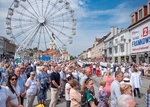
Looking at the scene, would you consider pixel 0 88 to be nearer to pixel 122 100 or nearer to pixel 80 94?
pixel 80 94

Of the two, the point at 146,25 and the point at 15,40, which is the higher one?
the point at 146,25

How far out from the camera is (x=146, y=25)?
113 feet

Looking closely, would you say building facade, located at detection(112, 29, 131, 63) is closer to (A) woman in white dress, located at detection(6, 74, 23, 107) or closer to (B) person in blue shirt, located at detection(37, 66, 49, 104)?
(B) person in blue shirt, located at detection(37, 66, 49, 104)

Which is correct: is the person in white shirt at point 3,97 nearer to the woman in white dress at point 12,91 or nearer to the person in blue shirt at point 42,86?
the woman in white dress at point 12,91

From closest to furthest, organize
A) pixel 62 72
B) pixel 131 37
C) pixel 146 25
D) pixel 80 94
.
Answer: pixel 80 94 < pixel 62 72 < pixel 146 25 < pixel 131 37

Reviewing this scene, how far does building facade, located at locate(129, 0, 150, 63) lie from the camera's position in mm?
34150

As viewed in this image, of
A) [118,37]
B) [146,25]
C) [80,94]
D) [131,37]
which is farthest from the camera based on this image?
[118,37]

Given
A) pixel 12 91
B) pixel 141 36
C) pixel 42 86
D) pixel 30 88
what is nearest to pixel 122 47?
pixel 141 36

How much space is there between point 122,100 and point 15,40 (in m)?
33.4

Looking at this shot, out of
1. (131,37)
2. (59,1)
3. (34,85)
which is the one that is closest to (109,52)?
(131,37)

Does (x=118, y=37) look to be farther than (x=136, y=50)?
Yes

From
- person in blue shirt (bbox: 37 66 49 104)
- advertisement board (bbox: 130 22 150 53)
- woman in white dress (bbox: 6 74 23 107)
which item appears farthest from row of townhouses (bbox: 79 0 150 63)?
woman in white dress (bbox: 6 74 23 107)

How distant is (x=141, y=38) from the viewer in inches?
1430

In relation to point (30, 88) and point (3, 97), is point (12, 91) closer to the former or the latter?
point (3, 97)
